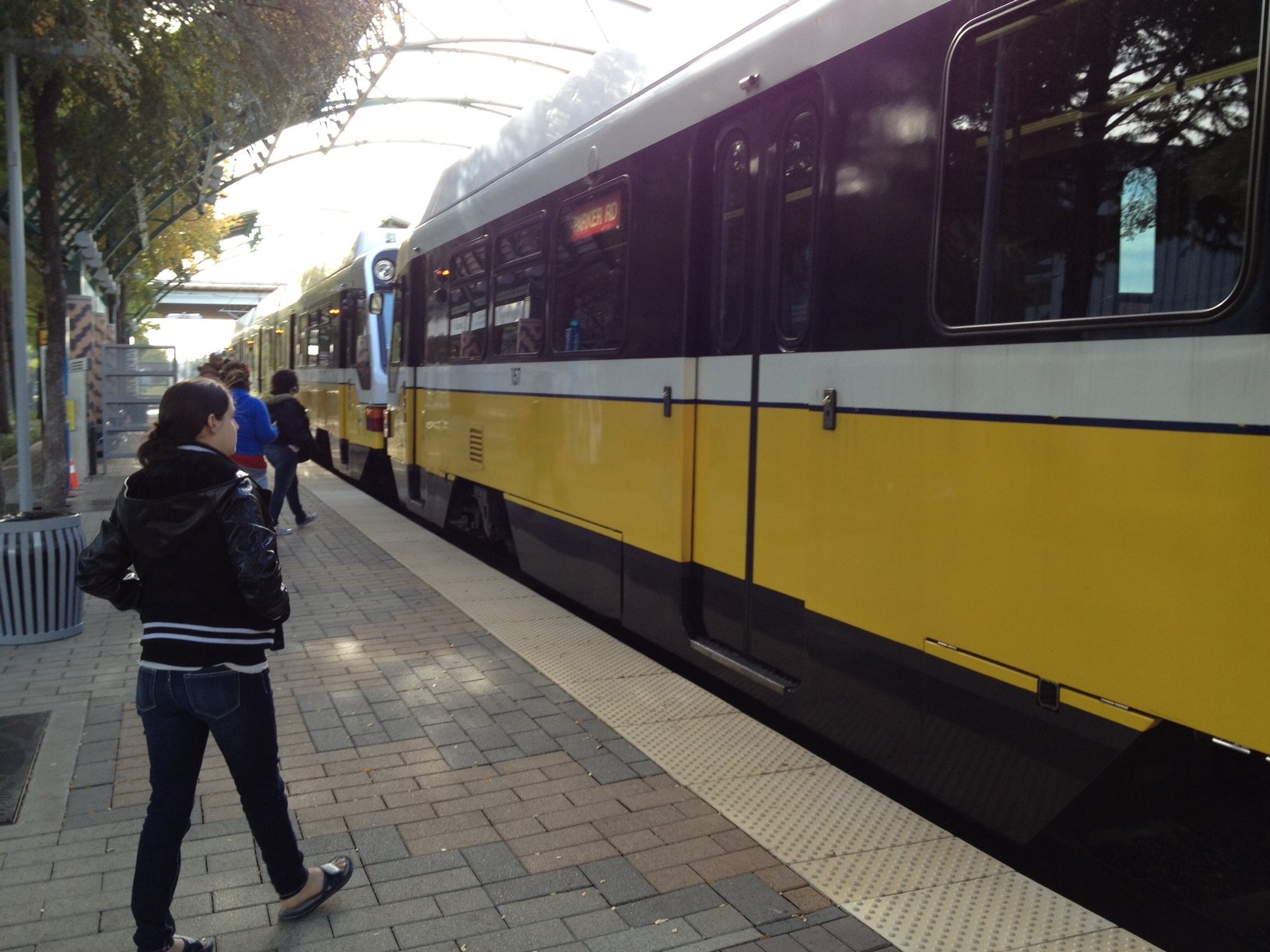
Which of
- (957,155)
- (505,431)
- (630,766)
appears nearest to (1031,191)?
(957,155)

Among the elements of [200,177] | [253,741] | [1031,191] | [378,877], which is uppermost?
[200,177]

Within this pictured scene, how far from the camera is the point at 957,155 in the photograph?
3.69 m

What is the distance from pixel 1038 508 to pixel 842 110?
180 centimetres

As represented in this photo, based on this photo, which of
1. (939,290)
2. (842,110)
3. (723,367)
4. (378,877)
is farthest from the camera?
(723,367)

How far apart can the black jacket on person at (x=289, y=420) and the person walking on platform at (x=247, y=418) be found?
1.76 metres

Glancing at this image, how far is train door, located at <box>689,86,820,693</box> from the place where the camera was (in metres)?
4.60

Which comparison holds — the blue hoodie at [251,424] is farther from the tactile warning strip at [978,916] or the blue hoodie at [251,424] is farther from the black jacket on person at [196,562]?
the tactile warning strip at [978,916]

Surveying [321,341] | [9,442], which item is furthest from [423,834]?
[9,442]

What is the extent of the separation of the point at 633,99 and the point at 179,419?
3.80 metres

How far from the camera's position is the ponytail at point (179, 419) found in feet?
10.0

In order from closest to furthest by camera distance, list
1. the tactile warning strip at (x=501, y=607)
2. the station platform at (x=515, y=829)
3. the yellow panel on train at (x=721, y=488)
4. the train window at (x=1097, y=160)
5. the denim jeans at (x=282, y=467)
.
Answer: the train window at (x=1097, y=160) → the station platform at (x=515, y=829) → the yellow panel on train at (x=721, y=488) → the tactile warning strip at (x=501, y=607) → the denim jeans at (x=282, y=467)

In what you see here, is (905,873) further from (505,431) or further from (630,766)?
(505,431)

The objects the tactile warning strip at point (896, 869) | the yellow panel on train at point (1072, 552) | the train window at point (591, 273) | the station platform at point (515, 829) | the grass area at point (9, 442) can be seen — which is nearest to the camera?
the yellow panel on train at point (1072, 552)

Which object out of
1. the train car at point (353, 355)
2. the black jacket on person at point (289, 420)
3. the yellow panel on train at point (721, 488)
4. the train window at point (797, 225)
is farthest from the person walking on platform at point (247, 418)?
the train window at point (797, 225)
